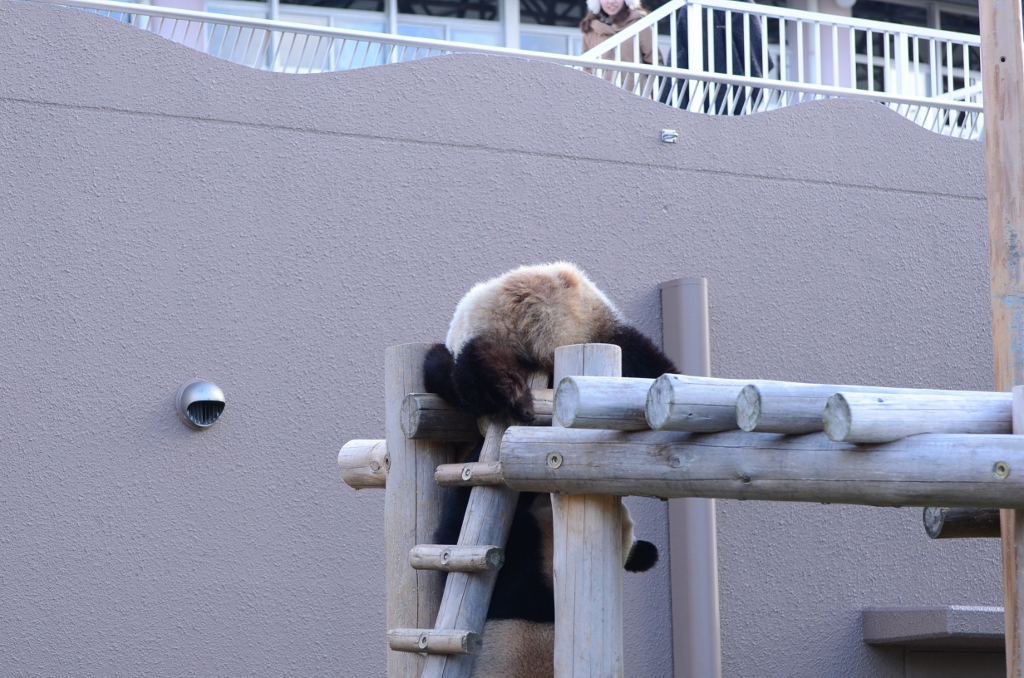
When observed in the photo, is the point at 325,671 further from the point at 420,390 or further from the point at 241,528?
the point at 420,390

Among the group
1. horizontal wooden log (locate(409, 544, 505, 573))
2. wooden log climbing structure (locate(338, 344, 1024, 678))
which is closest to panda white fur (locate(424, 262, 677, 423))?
wooden log climbing structure (locate(338, 344, 1024, 678))

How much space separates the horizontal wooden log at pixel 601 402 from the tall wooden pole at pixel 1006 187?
1.40m

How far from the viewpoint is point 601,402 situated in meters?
3.40

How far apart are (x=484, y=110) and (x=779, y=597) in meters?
3.18

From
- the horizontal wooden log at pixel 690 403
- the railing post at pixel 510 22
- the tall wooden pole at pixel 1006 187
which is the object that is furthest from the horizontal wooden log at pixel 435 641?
the railing post at pixel 510 22

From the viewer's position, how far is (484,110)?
22.9 feet

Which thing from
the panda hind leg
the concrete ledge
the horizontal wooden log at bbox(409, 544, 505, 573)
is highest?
the panda hind leg

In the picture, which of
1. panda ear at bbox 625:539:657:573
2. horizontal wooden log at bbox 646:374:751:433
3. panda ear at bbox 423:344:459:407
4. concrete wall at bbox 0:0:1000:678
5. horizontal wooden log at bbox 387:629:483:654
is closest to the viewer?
horizontal wooden log at bbox 646:374:751:433

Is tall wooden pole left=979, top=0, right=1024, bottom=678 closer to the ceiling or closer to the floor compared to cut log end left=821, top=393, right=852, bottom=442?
Result: closer to the ceiling

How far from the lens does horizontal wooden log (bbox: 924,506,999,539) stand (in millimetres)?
4484

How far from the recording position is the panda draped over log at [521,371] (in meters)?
3.92

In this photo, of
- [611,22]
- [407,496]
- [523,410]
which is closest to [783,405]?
[523,410]

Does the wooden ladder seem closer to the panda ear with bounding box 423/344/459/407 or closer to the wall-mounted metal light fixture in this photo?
the panda ear with bounding box 423/344/459/407

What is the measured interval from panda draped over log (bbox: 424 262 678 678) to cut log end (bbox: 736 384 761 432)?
32.8 inches
